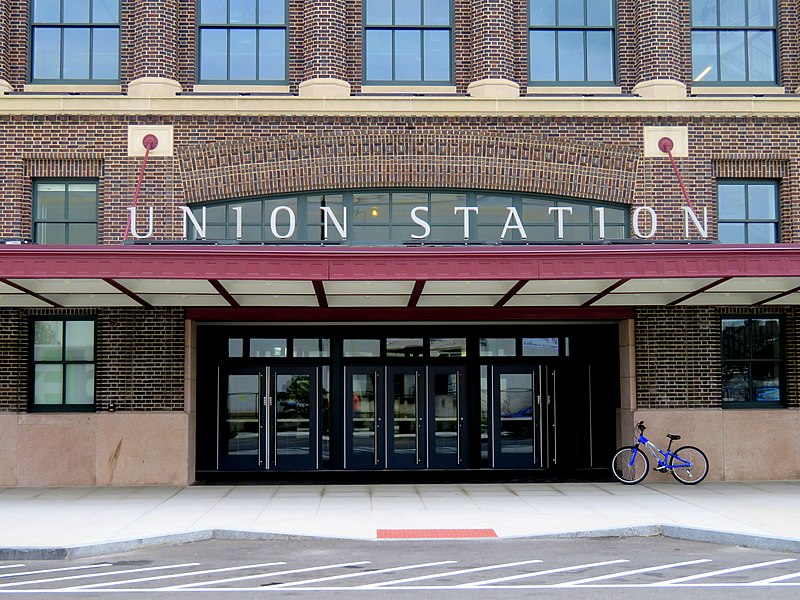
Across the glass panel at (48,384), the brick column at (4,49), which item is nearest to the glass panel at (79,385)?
the glass panel at (48,384)

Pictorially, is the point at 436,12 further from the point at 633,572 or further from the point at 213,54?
the point at 633,572

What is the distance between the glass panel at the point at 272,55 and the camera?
2067 centimetres

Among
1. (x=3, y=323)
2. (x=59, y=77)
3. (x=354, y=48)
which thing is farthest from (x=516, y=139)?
(x=3, y=323)

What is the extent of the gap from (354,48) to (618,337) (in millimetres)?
7793

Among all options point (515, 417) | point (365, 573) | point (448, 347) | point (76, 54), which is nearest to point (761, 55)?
point (448, 347)

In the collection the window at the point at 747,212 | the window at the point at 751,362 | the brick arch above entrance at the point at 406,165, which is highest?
the brick arch above entrance at the point at 406,165

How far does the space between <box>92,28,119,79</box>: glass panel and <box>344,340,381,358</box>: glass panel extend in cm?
710

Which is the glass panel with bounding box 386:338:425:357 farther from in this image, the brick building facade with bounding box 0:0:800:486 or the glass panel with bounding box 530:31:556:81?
the glass panel with bounding box 530:31:556:81

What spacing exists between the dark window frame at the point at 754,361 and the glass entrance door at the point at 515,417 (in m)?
4.01

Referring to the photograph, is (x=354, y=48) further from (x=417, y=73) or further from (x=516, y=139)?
(x=516, y=139)

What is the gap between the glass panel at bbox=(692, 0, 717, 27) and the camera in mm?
21094

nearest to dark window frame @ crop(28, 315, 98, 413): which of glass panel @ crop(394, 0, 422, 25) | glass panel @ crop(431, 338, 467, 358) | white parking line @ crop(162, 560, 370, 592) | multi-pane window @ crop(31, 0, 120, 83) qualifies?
multi-pane window @ crop(31, 0, 120, 83)

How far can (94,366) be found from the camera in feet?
64.5

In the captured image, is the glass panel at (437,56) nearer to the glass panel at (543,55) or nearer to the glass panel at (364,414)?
the glass panel at (543,55)
